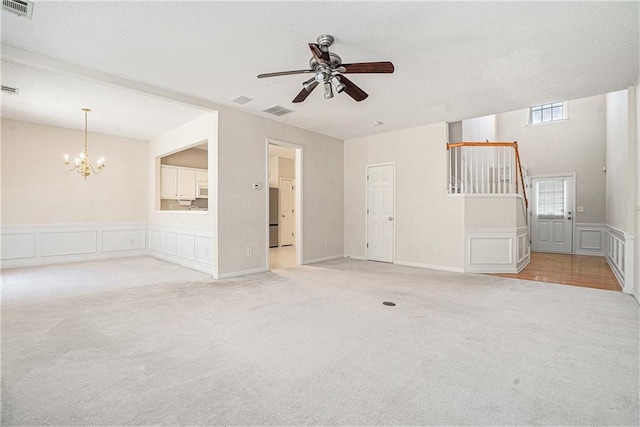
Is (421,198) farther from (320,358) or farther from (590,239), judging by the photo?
(590,239)

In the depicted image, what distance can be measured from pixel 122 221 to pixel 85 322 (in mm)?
4878

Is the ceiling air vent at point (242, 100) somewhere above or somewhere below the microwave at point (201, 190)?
above

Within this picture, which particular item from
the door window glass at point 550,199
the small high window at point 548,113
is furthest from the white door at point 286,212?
the small high window at point 548,113

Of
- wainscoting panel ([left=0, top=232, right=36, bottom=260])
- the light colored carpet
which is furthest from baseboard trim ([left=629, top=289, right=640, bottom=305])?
wainscoting panel ([left=0, top=232, right=36, bottom=260])

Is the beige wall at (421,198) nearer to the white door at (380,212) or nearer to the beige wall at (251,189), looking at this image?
the white door at (380,212)

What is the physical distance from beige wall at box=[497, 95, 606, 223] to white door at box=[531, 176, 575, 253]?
0.68 feet

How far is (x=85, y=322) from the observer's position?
3027 mm

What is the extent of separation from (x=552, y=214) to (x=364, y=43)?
802cm

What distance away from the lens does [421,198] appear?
6113 mm

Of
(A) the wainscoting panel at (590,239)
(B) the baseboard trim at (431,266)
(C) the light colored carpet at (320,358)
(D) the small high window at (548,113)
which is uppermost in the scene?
(D) the small high window at (548,113)

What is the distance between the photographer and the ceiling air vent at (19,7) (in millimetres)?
2500

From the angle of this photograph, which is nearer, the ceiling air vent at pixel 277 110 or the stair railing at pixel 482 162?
the ceiling air vent at pixel 277 110

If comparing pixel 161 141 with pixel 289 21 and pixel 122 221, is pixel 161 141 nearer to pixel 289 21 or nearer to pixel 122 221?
pixel 122 221

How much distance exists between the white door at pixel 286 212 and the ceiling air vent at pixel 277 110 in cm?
445
